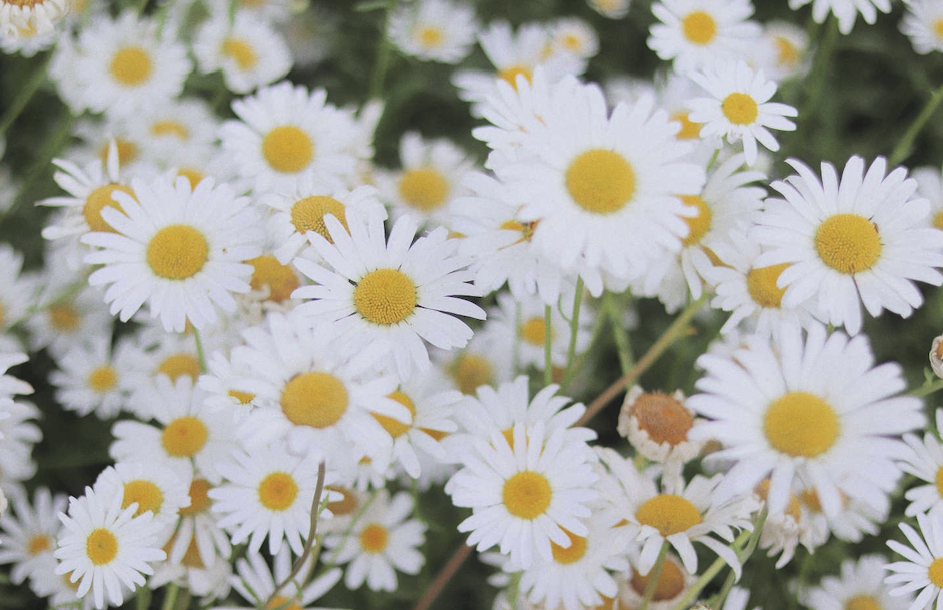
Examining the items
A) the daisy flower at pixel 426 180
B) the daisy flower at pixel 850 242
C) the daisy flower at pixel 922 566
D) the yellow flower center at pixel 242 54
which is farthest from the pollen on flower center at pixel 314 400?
the yellow flower center at pixel 242 54

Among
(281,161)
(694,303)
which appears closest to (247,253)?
(281,161)

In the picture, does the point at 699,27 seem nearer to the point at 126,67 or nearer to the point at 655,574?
the point at 655,574

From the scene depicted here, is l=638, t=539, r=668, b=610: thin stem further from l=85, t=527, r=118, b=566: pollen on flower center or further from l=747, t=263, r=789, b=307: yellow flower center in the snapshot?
l=85, t=527, r=118, b=566: pollen on flower center

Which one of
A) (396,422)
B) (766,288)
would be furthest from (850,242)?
(396,422)

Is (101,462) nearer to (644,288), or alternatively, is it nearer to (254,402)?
(254,402)

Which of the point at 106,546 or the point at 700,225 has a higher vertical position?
the point at 700,225
